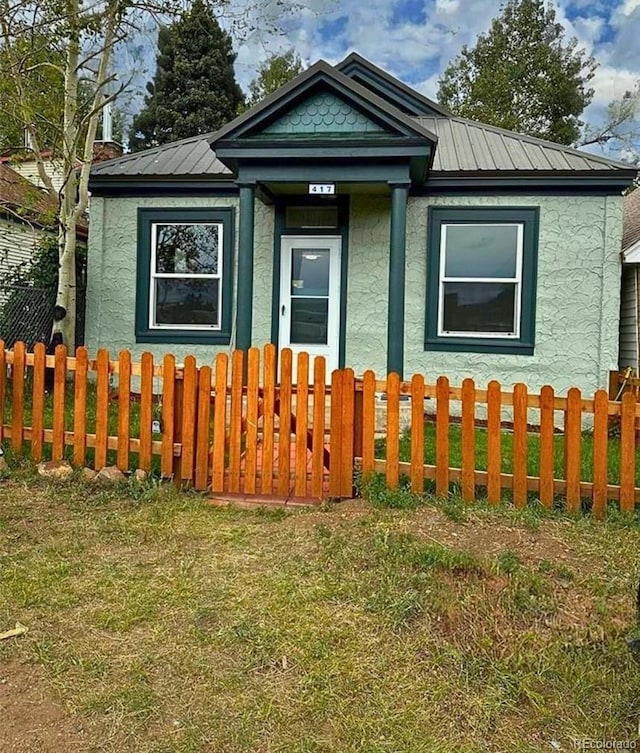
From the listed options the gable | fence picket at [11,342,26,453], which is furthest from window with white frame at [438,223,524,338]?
fence picket at [11,342,26,453]

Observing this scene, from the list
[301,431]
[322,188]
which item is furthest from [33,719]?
[322,188]

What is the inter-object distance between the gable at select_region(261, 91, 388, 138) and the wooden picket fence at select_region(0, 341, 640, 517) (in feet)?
13.4

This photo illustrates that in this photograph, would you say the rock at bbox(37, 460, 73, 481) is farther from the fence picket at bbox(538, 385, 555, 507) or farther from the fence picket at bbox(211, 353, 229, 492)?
the fence picket at bbox(538, 385, 555, 507)

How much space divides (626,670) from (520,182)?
7111mm

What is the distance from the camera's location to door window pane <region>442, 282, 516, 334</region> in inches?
340

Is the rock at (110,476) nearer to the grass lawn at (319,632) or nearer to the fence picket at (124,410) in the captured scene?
the fence picket at (124,410)

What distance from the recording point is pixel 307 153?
765cm

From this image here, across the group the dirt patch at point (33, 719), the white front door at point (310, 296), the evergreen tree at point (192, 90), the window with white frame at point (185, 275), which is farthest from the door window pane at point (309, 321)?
the evergreen tree at point (192, 90)

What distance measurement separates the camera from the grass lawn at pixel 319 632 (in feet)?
7.32

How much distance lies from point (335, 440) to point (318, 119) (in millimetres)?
4826

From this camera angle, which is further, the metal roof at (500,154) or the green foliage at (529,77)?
the green foliage at (529,77)

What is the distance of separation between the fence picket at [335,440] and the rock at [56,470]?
217 cm

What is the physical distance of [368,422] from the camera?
4.66 meters

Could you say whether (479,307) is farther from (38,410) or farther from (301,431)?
(38,410)
